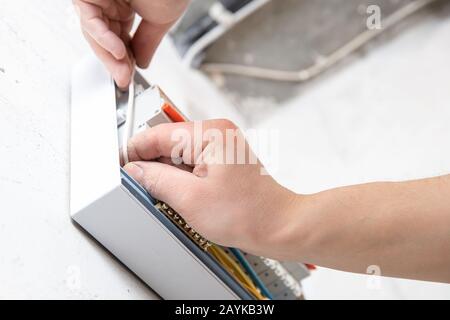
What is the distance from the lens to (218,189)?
63cm

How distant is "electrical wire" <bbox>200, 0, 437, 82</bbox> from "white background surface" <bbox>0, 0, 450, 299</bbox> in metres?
0.05

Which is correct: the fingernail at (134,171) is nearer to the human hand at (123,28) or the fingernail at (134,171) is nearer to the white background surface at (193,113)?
the white background surface at (193,113)

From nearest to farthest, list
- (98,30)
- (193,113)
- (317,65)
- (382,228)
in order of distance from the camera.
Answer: (382,228), (98,30), (193,113), (317,65)

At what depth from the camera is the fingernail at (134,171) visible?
670 millimetres

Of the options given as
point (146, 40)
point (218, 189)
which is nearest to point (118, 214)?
point (218, 189)

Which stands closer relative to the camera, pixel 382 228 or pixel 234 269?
pixel 382 228

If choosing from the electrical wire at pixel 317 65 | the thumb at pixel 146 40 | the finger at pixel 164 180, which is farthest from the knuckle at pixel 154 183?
the electrical wire at pixel 317 65

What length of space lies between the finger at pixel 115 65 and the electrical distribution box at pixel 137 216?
0.05 feet

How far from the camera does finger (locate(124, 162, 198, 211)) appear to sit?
0.64 m

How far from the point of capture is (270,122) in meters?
1.59

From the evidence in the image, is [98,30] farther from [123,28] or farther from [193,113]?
[193,113]

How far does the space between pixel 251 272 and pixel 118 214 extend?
300 mm

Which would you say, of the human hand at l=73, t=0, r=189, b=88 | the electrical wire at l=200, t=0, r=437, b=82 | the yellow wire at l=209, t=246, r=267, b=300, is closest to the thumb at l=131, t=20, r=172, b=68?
the human hand at l=73, t=0, r=189, b=88
